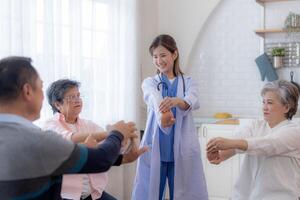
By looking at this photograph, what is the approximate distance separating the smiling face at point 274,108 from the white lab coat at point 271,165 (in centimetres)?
3

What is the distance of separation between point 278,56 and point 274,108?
2461 millimetres

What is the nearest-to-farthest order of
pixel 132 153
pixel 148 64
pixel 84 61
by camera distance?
pixel 132 153 < pixel 84 61 < pixel 148 64

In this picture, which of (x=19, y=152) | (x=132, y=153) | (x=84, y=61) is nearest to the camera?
(x=19, y=152)

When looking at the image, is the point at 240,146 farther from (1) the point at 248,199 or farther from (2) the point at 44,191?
(2) the point at 44,191

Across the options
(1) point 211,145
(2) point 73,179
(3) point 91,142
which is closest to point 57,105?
(2) point 73,179

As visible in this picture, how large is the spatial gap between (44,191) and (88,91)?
8.07 ft

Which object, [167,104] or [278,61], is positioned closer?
[167,104]

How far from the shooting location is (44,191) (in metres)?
1.55

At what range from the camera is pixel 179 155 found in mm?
2762

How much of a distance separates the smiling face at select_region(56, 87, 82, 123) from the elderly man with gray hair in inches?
41.3

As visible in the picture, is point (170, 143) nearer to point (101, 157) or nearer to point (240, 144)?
point (240, 144)

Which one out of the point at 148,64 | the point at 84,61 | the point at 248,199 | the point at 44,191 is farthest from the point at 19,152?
the point at 148,64

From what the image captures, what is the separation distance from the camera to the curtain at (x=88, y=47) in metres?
3.16

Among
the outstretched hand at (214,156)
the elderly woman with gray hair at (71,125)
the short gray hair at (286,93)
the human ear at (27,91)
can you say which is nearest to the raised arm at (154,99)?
the elderly woman with gray hair at (71,125)
